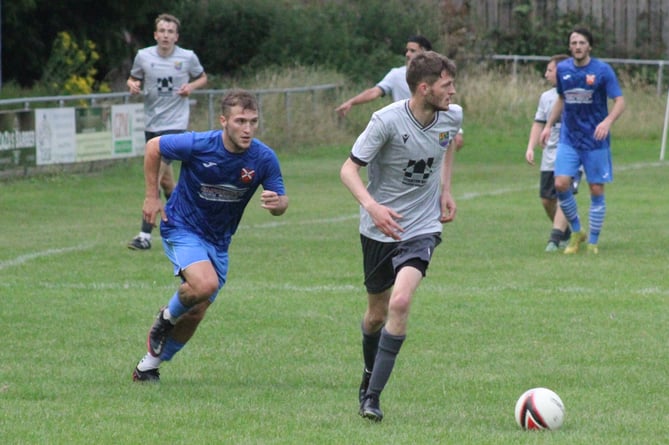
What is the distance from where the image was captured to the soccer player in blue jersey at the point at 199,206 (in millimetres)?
7953

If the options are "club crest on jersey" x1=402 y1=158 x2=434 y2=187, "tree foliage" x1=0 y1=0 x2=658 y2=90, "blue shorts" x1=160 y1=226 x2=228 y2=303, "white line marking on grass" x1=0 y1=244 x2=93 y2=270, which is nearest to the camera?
"club crest on jersey" x1=402 y1=158 x2=434 y2=187

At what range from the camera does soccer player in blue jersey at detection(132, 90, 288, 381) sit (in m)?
7.95

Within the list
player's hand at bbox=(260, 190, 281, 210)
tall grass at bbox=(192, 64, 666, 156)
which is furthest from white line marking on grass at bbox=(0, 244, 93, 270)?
tall grass at bbox=(192, 64, 666, 156)

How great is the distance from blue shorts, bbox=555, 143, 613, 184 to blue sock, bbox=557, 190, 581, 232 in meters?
0.23

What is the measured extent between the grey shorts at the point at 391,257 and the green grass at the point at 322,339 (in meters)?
0.64

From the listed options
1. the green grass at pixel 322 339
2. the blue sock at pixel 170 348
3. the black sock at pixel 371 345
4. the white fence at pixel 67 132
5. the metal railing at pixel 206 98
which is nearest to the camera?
the green grass at pixel 322 339

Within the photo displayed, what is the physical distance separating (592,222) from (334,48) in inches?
807

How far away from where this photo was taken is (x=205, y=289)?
310 inches

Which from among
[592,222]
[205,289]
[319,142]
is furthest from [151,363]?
[319,142]

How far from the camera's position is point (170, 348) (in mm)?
8172

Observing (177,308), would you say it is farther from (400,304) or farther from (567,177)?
(567,177)

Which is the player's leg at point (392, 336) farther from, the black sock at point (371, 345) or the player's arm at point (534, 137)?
the player's arm at point (534, 137)

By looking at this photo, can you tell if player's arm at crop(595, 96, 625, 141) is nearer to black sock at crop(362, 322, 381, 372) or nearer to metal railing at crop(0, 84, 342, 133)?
black sock at crop(362, 322, 381, 372)

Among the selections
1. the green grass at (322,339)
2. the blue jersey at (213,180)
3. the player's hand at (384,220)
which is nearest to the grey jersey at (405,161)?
the player's hand at (384,220)
